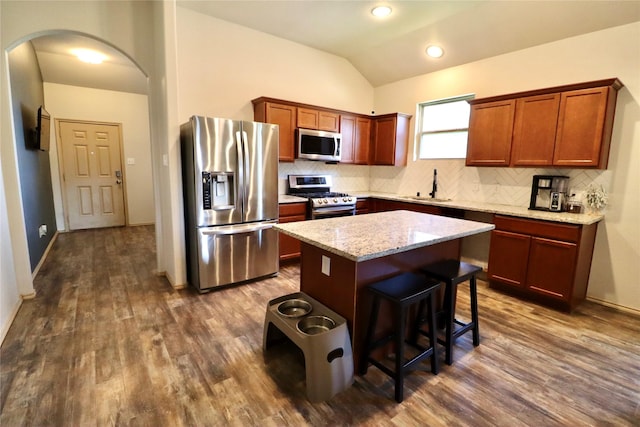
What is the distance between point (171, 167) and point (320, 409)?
2583mm

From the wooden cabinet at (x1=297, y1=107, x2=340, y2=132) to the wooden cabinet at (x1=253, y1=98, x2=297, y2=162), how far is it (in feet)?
0.41

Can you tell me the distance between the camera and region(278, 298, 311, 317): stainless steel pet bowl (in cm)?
206

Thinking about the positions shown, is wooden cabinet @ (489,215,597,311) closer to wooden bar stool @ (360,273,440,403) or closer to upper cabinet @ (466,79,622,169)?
upper cabinet @ (466,79,622,169)

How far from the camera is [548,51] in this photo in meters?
3.34

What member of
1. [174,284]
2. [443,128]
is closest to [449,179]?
[443,128]

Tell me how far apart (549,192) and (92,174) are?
7.31 metres

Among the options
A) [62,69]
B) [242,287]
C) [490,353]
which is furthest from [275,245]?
[62,69]

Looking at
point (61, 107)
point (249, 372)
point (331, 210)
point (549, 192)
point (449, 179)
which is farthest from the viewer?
point (61, 107)

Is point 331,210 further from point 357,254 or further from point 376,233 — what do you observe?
point 357,254

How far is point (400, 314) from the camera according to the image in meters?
1.74

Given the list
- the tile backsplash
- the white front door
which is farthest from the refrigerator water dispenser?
the white front door

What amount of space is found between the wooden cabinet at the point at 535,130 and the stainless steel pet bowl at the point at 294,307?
2.82m

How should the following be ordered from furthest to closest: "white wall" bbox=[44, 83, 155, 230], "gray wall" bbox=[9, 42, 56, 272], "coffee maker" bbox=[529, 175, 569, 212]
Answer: "white wall" bbox=[44, 83, 155, 230] < "gray wall" bbox=[9, 42, 56, 272] < "coffee maker" bbox=[529, 175, 569, 212]

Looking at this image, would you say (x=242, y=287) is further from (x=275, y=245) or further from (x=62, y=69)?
(x=62, y=69)
